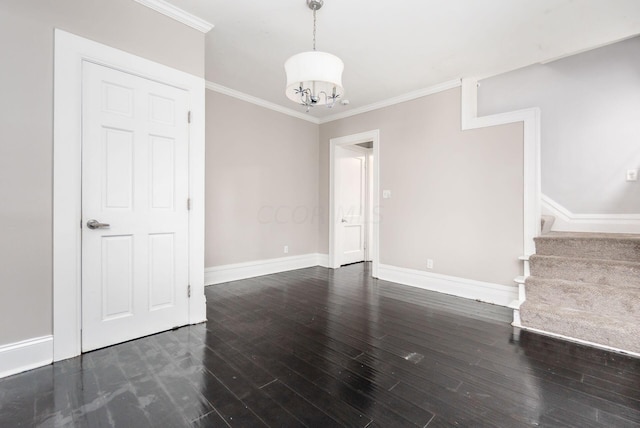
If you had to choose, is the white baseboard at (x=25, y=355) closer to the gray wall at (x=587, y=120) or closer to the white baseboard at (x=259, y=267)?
the white baseboard at (x=259, y=267)

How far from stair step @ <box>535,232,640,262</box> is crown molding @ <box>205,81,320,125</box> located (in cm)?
391

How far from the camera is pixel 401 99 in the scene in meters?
4.20

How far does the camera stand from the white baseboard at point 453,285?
Answer: 330cm

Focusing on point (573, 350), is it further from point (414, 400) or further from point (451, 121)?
point (451, 121)

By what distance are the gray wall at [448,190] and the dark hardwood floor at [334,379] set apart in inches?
38.0

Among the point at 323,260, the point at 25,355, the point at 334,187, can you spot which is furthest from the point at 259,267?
the point at 25,355

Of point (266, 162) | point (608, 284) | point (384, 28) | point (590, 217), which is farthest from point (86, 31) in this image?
point (590, 217)

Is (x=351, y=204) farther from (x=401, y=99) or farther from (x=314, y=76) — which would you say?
(x=314, y=76)

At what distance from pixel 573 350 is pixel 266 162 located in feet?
13.7

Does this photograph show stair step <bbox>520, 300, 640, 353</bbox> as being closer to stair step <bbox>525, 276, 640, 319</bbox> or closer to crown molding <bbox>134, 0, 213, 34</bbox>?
stair step <bbox>525, 276, 640, 319</bbox>

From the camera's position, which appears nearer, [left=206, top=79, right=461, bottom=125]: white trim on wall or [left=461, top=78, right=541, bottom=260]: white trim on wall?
[left=461, top=78, right=541, bottom=260]: white trim on wall

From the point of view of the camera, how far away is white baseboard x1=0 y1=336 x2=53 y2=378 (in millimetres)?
1785

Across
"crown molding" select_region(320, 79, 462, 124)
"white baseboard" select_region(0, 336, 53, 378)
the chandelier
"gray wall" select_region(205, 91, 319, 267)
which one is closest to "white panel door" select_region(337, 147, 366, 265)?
"gray wall" select_region(205, 91, 319, 267)

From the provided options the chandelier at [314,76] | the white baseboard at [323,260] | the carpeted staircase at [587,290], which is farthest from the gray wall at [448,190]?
the chandelier at [314,76]
